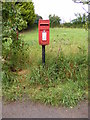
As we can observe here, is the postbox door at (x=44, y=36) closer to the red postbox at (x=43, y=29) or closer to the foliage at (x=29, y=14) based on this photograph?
the red postbox at (x=43, y=29)

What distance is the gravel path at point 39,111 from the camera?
2811 millimetres

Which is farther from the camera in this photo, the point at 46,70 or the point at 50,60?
the point at 50,60

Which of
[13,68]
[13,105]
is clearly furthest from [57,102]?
[13,68]

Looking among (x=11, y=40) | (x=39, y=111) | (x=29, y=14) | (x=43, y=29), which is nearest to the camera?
(x=39, y=111)

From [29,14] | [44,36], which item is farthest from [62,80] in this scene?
[29,14]

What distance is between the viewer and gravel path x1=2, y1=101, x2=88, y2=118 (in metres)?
2.81

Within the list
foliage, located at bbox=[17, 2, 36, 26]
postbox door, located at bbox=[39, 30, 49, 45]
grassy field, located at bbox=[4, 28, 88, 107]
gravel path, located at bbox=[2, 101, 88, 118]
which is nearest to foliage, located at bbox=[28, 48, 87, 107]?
grassy field, located at bbox=[4, 28, 88, 107]

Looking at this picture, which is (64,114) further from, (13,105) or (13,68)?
(13,68)

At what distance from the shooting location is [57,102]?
3.12 m

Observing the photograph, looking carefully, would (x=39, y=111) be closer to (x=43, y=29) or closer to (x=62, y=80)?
(x=62, y=80)

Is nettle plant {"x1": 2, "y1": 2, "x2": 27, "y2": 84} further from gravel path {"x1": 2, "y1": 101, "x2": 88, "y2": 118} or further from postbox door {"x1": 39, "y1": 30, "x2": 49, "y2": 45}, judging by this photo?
gravel path {"x1": 2, "y1": 101, "x2": 88, "y2": 118}

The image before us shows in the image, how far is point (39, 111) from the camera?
2926 millimetres

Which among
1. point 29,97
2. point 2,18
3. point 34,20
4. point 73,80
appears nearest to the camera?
point 29,97

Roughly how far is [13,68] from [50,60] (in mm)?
923
